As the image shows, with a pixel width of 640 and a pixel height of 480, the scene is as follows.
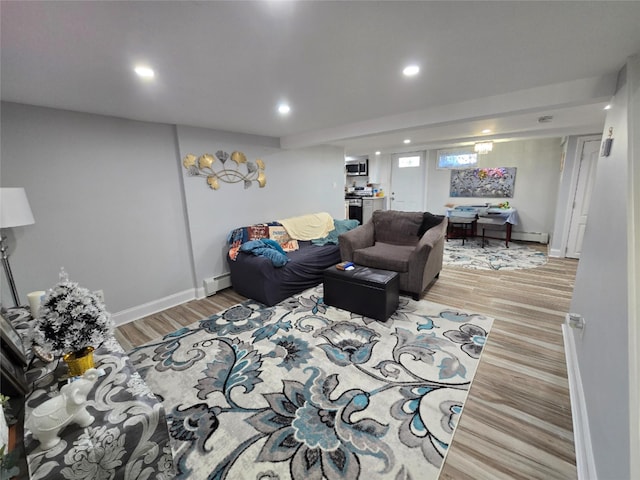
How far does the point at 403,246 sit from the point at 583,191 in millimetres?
3136

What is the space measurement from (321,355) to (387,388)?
1.91 ft

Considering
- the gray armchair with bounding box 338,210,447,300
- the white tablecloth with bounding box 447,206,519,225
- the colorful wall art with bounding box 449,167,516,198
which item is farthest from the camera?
the colorful wall art with bounding box 449,167,516,198

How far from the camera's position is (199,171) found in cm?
326

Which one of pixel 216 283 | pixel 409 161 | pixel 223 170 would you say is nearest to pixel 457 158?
pixel 409 161

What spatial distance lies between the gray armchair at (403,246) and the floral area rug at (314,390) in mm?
459

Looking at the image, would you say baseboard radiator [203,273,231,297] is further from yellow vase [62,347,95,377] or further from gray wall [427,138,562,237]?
gray wall [427,138,562,237]

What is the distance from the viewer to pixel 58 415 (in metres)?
0.97

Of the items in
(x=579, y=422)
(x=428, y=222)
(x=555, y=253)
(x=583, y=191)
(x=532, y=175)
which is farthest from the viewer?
(x=532, y=175)

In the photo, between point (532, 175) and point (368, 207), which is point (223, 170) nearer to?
point (368, 207)

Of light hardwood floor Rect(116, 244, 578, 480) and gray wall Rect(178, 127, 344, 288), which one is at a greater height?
gray wall Rect(178, 127, 344, 288)

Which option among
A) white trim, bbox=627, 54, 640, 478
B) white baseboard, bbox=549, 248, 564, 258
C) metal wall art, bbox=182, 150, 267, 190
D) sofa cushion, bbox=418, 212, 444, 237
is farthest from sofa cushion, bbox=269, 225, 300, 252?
white baseboard, bbox=549, 248, 564, 258

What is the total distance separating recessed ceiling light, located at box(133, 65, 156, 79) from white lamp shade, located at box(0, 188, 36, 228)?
1242mm

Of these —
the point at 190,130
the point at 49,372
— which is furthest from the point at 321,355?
the point at 190,130

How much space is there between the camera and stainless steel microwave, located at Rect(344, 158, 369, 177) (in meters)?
7.66
